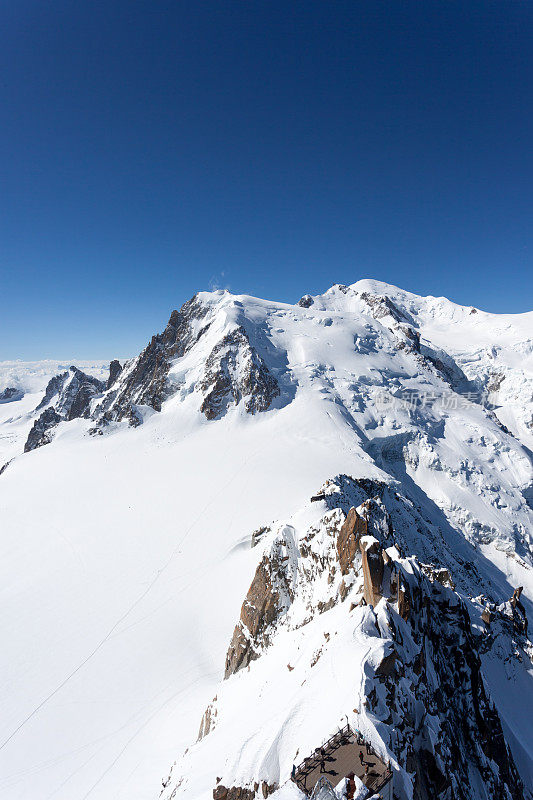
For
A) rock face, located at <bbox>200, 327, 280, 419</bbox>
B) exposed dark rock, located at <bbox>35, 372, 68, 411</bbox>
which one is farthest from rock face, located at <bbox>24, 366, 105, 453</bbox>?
rock face, located at <bbox>200, 327, 280, 419</bbox>

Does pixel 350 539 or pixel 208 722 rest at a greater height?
pixel 350 539

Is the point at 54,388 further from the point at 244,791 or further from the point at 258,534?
the point at 244,791

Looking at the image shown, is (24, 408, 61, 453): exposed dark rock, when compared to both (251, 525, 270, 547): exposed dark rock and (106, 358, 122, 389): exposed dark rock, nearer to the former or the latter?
(106, 358, 122, 389): exposed dark rock

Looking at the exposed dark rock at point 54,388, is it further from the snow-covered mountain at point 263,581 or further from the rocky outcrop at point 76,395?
the snow-covered mountain at point 263,581

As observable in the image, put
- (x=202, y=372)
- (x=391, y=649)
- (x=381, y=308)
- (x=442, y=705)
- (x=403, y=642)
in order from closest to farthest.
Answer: (x=391, y=649) → (x=403, y=642) → (x=442, y=705) → (x=202, y=372) → (x=381, y=308)

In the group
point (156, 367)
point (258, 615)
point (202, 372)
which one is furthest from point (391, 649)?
point (156, 367)

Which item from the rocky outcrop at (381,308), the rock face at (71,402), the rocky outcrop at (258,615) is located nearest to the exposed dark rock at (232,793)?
the rocky outcrop at (258,615)
